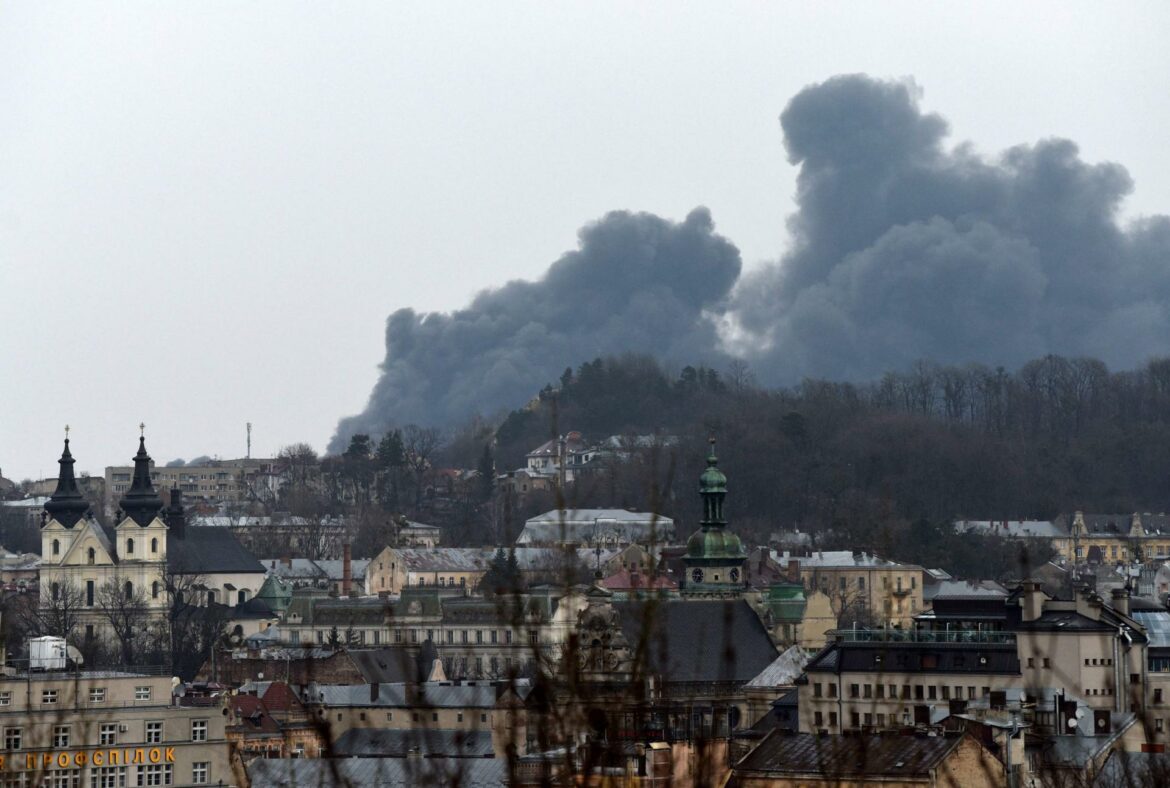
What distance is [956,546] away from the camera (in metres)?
132

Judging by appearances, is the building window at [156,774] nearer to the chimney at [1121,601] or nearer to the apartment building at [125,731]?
the apartment building at [125,731]

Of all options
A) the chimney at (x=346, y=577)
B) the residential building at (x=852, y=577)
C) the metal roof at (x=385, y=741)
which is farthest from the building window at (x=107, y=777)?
the chimney at (x=346, y=577)

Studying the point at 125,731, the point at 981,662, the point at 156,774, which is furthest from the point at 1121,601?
the point at 125,731

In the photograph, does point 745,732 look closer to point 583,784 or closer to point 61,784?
point 61,784

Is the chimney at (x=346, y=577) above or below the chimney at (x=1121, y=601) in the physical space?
above

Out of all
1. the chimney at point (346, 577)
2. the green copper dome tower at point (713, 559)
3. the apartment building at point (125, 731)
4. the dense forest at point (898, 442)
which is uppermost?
the dense forest at point (898, 442)

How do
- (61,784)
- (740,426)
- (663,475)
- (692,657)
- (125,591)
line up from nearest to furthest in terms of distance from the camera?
(61,784)
(692,657)
(125,591)
(663,475)
(740,426)

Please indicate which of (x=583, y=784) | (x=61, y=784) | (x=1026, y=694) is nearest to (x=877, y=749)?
(x=1026, y=694)


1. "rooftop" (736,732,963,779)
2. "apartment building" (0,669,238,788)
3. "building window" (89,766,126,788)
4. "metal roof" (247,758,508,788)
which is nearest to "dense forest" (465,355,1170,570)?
"metal roof" (247,758,508,788)

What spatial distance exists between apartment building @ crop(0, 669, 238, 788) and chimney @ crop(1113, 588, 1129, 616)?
69.5 ft

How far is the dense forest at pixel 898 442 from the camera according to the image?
15150 centimetres

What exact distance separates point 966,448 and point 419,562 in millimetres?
42157

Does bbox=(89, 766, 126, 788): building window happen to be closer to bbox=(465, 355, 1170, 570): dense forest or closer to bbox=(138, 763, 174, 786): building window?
bbox=(138, 763, 174, 786): building window

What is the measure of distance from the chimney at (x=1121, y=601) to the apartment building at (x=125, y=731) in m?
21.2
